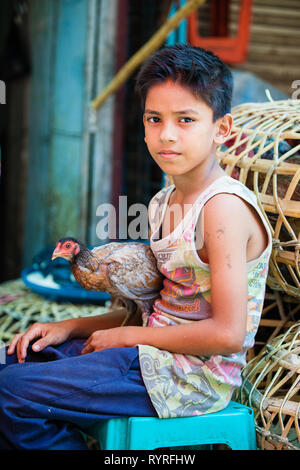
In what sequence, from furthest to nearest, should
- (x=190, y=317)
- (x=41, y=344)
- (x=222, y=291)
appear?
(x=41, y=344)
(x=190, y=317)
(x=222, y=291)

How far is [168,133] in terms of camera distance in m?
1.15

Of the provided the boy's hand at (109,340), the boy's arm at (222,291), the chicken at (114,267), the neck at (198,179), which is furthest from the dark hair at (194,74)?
the boy's hand at (109,340)

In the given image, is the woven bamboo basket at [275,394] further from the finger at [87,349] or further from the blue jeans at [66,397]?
the finger at [87,349]

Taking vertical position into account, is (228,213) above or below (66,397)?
above

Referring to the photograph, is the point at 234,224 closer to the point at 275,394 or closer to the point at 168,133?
the point at 168,133

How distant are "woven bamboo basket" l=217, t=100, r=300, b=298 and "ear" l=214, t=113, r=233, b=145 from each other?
190 mm

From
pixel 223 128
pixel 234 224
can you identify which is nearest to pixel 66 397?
pixel 234 224

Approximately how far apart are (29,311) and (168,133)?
123 centimetres

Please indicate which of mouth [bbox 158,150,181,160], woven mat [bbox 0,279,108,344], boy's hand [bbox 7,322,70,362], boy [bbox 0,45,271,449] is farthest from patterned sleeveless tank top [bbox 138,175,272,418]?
woven mat [bbox 0,279,108,344]

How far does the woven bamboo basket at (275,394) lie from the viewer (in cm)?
121

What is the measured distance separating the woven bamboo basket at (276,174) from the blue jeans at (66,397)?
1.65ft

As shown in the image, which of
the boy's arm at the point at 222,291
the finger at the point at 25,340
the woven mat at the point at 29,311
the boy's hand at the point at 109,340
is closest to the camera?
the boy's arm at the point at 222,291

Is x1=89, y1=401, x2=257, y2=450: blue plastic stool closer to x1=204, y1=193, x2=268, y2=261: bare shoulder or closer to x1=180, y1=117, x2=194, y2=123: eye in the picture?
x1=204, y1=193, x2=268, y2=261: bare shoulder

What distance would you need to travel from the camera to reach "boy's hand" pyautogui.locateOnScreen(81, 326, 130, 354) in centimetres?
120
